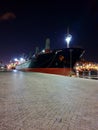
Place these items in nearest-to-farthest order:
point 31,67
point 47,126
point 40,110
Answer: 1. point 47,126
2. point 40,110
3. point 31,67

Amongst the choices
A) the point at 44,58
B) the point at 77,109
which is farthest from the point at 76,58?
the point at 77,109

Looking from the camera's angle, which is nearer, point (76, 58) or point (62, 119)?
point (62, 119)

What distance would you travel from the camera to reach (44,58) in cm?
5200

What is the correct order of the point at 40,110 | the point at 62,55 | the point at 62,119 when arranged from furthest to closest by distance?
1. the point at 62,55
2. the point at 40,110
3. the point at 62,119

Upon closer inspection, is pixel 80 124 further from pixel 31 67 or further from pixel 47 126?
pixel 31 67

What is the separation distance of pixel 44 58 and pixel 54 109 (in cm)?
4621

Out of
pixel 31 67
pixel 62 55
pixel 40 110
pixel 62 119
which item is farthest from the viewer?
pixel 31 67

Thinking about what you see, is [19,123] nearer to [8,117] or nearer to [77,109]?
[8,117]

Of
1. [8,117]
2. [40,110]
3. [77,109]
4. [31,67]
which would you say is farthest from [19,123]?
[31,67]

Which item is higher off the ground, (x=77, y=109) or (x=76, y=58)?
(x=76, y=58)

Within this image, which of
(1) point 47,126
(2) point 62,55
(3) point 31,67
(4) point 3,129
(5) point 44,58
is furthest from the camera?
(3) point 31,67

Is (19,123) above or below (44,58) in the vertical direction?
below

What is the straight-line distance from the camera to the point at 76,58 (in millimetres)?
48875

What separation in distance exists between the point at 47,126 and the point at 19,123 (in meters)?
0.56
